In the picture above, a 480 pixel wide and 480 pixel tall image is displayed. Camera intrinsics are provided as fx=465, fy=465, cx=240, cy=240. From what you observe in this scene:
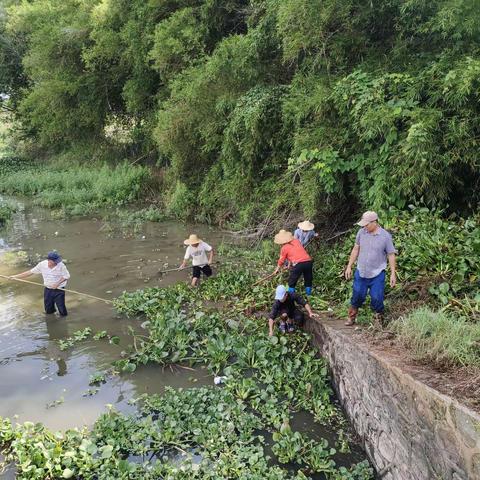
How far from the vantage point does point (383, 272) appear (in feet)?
21.7

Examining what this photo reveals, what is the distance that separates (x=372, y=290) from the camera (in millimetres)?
6703

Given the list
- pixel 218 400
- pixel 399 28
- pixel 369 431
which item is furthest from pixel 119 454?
pixel 399 28

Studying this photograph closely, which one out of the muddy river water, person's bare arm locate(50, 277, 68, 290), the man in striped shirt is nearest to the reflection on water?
the muddy river water

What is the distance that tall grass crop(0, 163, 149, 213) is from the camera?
19812mm

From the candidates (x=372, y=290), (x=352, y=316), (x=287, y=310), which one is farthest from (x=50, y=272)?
(x=372, y=290)

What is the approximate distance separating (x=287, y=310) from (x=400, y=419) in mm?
3187

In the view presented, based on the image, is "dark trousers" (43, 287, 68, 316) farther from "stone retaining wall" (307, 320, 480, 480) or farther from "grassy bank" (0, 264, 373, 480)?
"stone retaining wall" (307, 320, 480, 480)


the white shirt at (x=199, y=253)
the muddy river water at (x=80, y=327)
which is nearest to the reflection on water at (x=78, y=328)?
the muddy river water at (x=80, y=327)

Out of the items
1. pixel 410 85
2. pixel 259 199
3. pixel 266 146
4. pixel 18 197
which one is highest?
pixel 410 85

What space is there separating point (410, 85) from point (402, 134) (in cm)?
93

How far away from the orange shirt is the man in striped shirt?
421 centimetres

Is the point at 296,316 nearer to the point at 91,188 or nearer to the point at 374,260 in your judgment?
the point at 374,260

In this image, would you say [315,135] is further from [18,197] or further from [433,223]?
[18,197]

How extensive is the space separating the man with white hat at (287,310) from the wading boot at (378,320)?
1206mm
